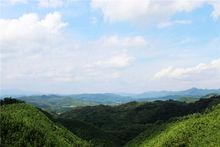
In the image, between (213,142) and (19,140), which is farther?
(213,142)

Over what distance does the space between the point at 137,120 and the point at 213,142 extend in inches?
4893

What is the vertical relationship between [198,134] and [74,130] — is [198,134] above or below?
above

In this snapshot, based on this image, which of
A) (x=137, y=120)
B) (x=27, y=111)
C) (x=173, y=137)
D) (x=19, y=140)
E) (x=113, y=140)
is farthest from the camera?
(x=137, y=120)

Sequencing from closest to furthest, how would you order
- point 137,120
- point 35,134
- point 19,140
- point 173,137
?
point 19,140, point 35,134, point 173,137, point 137,120

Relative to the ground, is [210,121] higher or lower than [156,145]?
higher

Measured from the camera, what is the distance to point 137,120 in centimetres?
18100

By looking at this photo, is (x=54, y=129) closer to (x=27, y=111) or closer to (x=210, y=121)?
(x=27, y=111)

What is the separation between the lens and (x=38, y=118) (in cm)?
7081

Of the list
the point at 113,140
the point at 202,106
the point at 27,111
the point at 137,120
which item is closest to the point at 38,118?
the point at 27,111

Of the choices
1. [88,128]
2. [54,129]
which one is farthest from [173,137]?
[88,128]

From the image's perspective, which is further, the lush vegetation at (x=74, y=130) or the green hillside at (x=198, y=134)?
the green hillside at (x=198, y=134)

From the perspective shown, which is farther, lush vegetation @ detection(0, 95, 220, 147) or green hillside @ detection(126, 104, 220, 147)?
green hillside @ detection(126, 104, 220, 147)

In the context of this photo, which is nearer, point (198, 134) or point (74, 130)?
point (198, 134)

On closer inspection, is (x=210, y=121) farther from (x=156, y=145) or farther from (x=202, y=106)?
(x=202, y=106)
